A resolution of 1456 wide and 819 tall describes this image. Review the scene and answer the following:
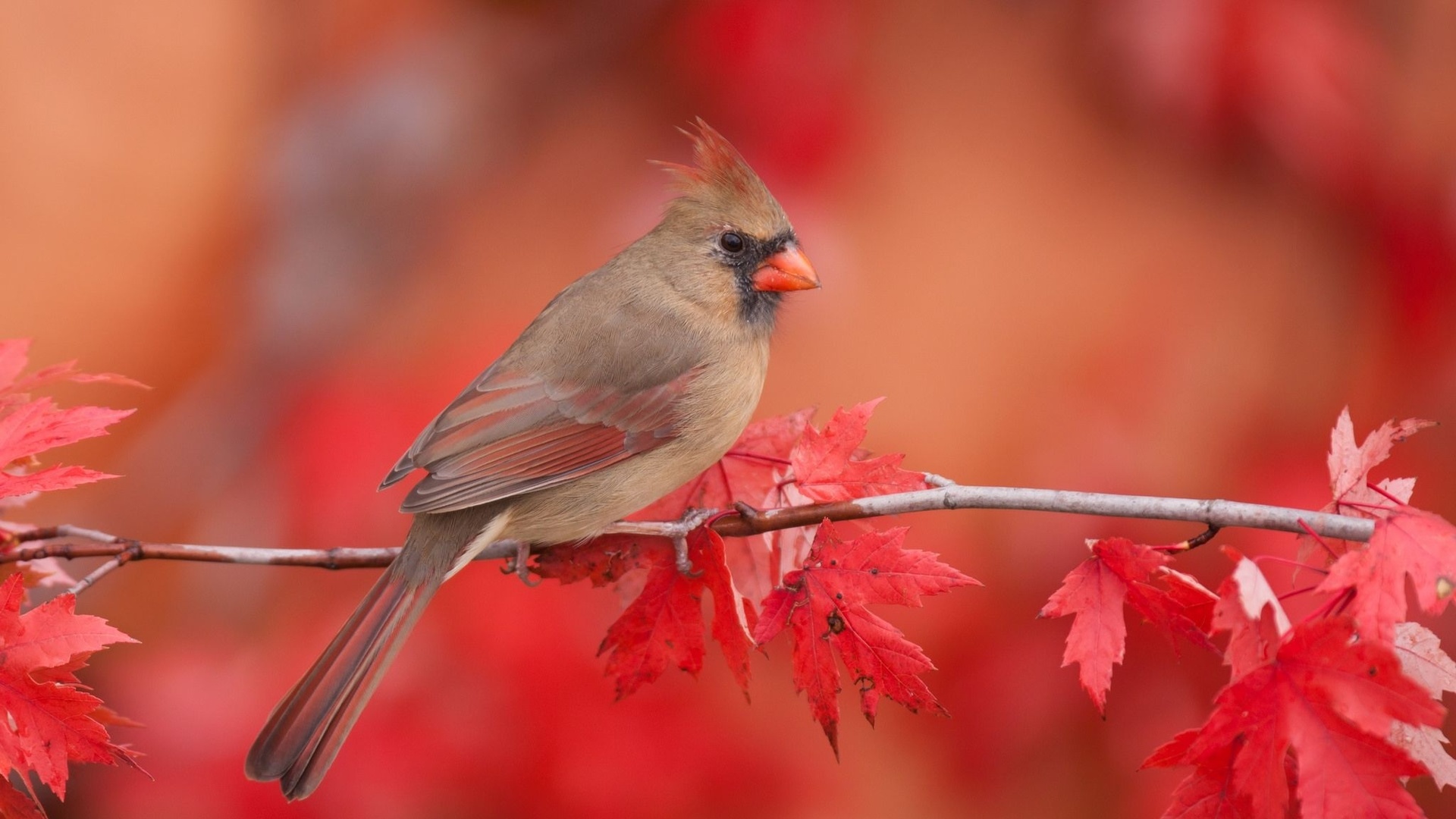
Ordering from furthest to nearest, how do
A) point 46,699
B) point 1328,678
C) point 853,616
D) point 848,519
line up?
1. point 848,519
2. point 853,616
3. point 46,699
4. point 1328,678

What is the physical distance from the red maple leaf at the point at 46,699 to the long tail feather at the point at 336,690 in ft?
1.32

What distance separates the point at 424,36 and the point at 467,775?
278 cm

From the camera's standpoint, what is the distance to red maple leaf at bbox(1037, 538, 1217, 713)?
5.37ft

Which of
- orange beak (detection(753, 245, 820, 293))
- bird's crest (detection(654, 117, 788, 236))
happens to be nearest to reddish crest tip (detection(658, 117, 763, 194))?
bird's crest (detection(654, 117, 788, 236))

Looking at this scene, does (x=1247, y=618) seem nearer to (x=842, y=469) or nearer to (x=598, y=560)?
(x=842, y=469)

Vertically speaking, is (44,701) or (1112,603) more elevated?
(1112,603)

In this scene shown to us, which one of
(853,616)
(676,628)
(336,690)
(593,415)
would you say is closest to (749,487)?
(593,415)

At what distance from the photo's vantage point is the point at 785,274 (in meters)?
2.60

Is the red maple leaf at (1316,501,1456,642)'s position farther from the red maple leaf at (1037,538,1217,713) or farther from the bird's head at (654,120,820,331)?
the bird's head at (654,120,820,331)

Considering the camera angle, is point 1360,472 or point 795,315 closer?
point 1360,472

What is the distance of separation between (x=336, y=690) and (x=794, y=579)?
817mm

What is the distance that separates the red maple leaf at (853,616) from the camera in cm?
174

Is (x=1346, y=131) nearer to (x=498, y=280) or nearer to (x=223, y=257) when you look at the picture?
(x=498, y=280)

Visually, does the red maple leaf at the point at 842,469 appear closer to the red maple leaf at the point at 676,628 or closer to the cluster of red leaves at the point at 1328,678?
the red maple leaf at the point at 676,628
